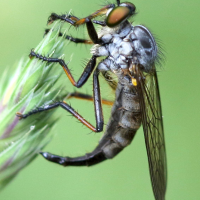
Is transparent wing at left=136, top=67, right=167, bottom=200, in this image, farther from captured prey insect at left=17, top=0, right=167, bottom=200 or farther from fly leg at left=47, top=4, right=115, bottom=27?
fly leg at left=47, top=4, right=115, bottom=27

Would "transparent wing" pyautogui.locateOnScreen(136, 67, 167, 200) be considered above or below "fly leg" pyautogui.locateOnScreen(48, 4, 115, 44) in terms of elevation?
below

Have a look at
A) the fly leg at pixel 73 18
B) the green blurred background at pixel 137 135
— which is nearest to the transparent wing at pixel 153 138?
the fly leg at pixel 73 18

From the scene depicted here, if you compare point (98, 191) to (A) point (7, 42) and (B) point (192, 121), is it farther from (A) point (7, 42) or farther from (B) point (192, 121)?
(A) point (7, 42)

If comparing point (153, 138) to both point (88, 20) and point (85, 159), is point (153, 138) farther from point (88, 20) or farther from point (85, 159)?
point (88, 20)

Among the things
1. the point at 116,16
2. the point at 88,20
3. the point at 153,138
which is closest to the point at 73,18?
the point at 88,20

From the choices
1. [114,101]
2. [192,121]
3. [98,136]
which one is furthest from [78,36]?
[192,121]

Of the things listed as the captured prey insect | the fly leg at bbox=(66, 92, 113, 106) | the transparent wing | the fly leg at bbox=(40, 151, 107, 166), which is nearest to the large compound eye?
the captured prey insect
